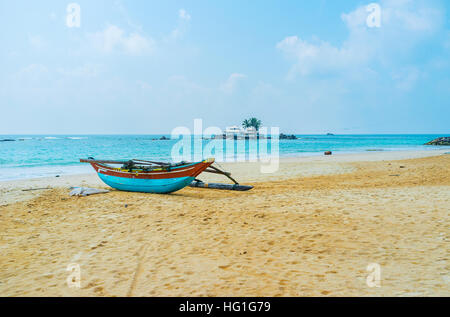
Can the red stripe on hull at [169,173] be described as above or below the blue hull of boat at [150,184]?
above

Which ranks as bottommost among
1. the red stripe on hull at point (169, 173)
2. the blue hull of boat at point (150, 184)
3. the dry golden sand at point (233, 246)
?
the dry golden sand at point (233, 246)

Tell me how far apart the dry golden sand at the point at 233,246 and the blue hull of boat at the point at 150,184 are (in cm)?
132

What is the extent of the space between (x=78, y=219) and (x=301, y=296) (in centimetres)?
604

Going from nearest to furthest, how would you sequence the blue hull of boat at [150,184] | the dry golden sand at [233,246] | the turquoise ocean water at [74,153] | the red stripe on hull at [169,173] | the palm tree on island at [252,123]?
the dry golden sand at [233,246] → the red stripe on hull at [169,173] → the blue hull of boat at [150,184] → the turquoise ocean water at [74,153] → the palm tree on island at [252,123]

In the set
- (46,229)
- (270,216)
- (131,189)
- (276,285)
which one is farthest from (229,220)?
(131,189)

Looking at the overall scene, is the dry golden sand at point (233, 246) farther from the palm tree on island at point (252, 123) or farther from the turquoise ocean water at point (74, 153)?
the palm tree on island at point (252, 123)

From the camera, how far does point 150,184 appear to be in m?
10.6

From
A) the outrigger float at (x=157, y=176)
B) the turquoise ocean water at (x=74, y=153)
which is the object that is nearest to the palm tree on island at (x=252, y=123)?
the turquoise ocean water at (x=74, y=153)

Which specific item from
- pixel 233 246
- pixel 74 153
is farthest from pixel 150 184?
pixel 74 153

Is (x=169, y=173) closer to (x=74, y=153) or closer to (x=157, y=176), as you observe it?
(x=157, y=176)

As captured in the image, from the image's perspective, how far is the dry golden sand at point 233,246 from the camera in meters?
3.79

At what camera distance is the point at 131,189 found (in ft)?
36.2

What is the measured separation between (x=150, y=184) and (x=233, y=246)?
617 centimetres

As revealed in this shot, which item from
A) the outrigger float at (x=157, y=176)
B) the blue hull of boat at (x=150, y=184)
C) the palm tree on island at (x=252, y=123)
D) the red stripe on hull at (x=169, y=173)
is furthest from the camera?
the palm tree on island at (x=252, y=123)
